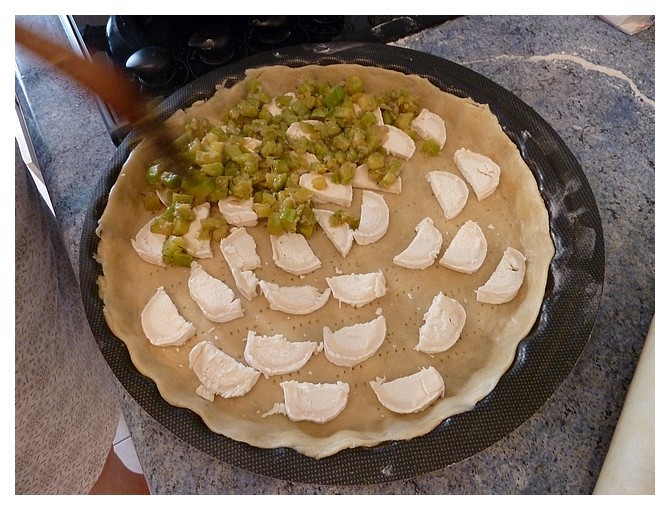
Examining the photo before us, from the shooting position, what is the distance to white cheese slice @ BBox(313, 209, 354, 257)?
59.9 inches

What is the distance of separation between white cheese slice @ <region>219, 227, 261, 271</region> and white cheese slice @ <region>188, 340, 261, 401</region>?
0.82ft

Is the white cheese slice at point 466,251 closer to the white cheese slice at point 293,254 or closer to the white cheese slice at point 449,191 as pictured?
the white cheese slice at point 449,191

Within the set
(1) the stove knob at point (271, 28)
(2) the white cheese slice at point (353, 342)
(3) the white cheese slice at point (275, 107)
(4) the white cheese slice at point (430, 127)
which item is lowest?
(2) the white cheese slice at point (353, 342)

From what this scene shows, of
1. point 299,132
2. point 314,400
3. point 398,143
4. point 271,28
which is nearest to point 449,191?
point 398,143

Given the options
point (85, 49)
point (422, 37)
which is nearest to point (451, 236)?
point (422, 37)

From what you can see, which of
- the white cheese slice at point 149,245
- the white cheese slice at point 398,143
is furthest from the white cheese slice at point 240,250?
the white cheese slice at point 398,143

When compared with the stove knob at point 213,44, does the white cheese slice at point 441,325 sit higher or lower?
lower

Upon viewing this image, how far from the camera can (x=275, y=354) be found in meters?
1.35

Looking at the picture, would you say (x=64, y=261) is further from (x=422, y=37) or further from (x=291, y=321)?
(x=422, y=37)

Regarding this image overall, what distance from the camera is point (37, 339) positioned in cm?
130

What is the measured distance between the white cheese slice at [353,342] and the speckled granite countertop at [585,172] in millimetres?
296

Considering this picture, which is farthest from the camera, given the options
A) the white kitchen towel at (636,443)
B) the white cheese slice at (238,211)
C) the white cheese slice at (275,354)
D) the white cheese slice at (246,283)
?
the white cheese slice at (238,211)

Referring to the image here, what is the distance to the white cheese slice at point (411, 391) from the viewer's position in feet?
4.17

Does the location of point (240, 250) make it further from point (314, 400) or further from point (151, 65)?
point (151, 65)
